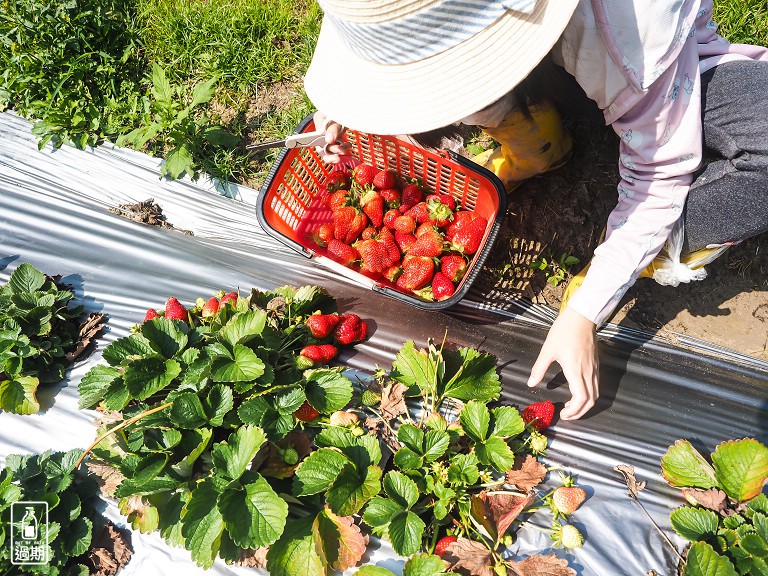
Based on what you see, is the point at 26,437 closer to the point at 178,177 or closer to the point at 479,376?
the point at 178,177

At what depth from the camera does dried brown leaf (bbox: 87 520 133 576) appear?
131 cm

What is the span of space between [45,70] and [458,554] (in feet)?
7.99

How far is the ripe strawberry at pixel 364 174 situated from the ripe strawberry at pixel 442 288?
453 millimetres

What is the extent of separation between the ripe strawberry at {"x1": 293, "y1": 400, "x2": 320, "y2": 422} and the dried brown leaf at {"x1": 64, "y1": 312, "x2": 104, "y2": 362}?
0.71 meters

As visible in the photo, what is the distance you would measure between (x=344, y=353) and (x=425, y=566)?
2.00 feet

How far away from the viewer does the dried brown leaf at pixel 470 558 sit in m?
1.12

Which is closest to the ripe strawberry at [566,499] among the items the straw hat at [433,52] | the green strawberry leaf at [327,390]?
the green strawberry leaf at [327,390]

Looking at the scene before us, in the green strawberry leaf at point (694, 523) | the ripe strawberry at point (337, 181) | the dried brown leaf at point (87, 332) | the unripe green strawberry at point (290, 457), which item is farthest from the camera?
the ripe strawberry at point (337, 181)

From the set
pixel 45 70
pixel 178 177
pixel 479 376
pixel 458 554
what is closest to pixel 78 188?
pixel 178 177

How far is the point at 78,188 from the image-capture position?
2.04 m

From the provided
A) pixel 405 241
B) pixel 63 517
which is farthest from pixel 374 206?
pixel 63 517

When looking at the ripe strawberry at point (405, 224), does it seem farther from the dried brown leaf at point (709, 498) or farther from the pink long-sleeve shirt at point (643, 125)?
the dried brown leaf at point (709, 498)

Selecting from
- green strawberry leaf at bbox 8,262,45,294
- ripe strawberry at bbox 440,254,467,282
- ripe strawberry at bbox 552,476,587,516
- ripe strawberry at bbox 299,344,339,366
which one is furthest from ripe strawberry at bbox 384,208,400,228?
green strawberry leaf at bbox 8,262,45,294

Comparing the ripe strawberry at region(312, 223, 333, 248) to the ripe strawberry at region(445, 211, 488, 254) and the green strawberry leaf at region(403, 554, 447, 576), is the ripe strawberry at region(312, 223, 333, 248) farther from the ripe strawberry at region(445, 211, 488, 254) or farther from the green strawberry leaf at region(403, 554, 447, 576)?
the green strawberry leaf at region(403, 554, 447, 576)
